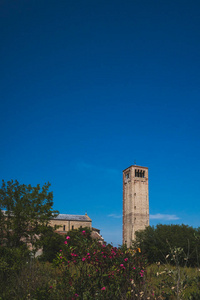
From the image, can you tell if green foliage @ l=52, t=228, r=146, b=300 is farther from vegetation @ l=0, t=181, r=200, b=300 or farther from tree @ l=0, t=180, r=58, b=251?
tree @ l=0, t=180, r=58, b=251

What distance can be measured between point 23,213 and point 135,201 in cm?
4315

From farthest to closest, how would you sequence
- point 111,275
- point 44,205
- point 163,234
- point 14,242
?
point 163,234 → point 44,205 → point 14,242 → point 111,275

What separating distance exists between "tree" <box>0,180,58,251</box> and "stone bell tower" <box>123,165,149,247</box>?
1551 inches

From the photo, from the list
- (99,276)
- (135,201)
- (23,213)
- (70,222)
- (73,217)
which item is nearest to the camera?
(99,276)

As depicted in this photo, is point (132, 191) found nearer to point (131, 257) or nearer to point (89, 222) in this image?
point (89, 222)

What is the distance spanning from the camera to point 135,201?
6178 centimetres

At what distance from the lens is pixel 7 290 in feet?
32.6

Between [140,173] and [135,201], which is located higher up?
[140,173]

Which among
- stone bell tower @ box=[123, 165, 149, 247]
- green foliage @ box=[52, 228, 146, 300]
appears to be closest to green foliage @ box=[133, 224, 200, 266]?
green foliage @ box=[52, 228, 146, 300]

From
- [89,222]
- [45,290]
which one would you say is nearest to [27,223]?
[45,290]

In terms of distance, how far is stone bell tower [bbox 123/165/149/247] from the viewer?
60.1 meters

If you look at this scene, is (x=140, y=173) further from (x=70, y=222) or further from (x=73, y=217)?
(x=70, y=222)

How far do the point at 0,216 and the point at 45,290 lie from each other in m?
14.8

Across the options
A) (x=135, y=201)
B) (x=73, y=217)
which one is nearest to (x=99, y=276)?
(x=135, y=201)
